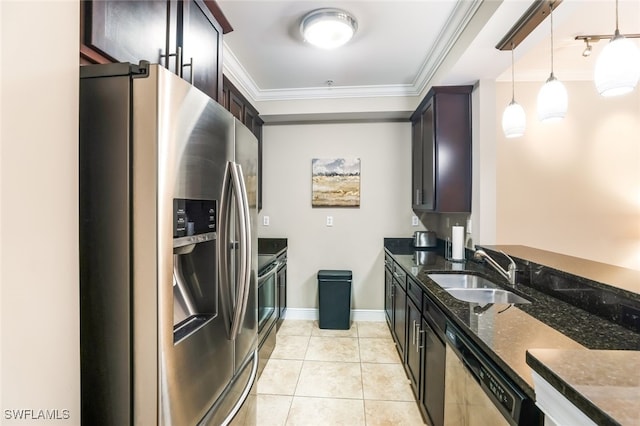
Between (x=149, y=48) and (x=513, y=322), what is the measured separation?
1759 mm

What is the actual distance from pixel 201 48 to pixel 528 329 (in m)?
1.92

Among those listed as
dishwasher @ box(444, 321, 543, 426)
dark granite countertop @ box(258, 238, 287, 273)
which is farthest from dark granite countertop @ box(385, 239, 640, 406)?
dark granite countertop @ box(258, 238, 287, 273)

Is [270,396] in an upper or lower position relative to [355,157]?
lower

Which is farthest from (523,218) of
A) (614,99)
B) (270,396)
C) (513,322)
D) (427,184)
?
(270,396)

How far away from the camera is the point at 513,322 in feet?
3.71

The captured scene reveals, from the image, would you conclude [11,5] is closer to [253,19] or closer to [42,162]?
[42,162]

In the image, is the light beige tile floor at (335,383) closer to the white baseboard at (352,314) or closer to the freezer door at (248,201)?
the white baseboard at (352,314)

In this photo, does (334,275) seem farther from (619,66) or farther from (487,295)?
(619,66)

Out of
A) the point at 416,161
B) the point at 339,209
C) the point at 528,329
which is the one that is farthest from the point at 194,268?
the point at 416,161

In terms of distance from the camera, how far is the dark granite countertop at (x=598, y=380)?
0.47m

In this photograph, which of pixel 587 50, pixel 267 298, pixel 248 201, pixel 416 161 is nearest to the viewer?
pixel 248 201

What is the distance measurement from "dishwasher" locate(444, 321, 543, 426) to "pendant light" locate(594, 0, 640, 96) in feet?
4.08

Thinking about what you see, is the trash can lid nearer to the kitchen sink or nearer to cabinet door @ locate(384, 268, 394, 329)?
cabinet door @ locate(384, 268, 394, 329)

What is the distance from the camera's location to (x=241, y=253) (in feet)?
3.68
